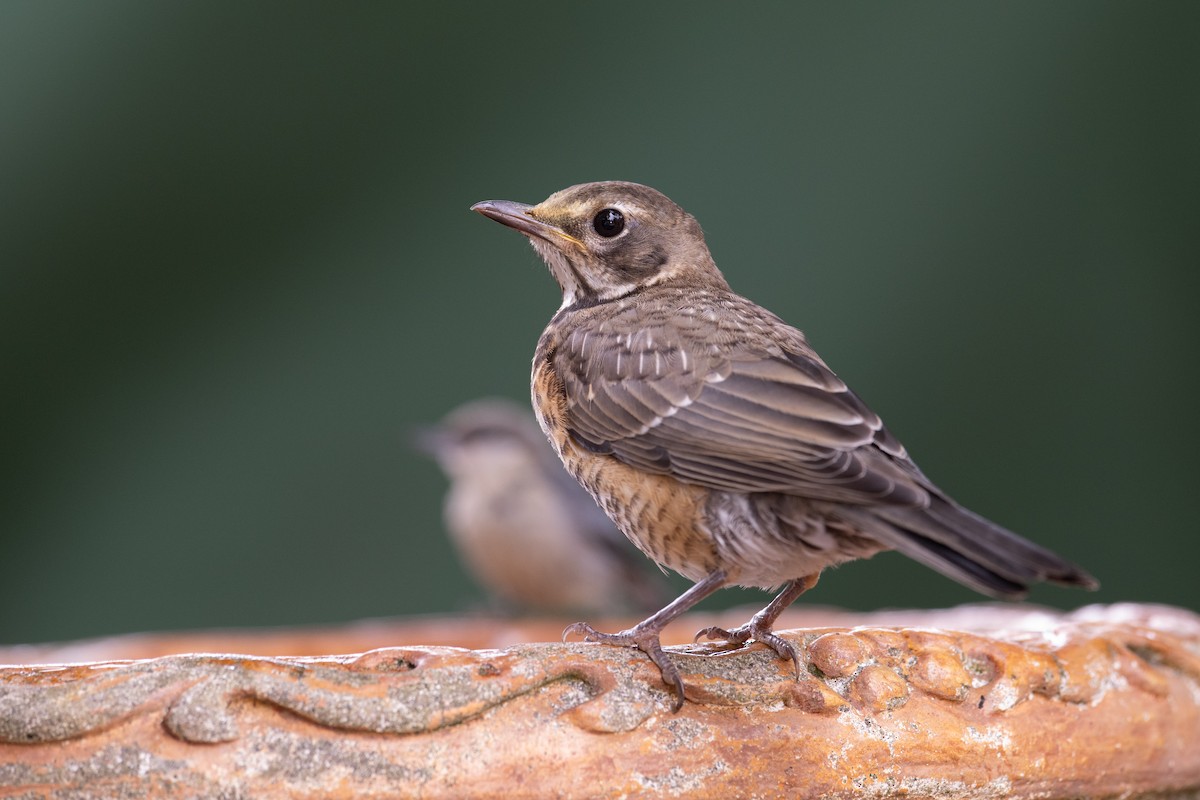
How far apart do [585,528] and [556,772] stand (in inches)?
178

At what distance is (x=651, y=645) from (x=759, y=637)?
0.77 feet

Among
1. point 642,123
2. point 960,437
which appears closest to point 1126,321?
point 960,437

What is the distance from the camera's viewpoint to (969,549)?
199cm

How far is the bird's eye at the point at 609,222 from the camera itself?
3.01 meters

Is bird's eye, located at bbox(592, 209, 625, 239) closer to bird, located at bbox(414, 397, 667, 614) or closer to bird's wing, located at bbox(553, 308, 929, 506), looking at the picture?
bird's wing, located at bbox(553, 308, 929, 506)

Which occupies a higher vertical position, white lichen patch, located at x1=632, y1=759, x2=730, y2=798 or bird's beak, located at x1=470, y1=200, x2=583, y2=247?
bird's beak, located at x1=470, y1=200, x2=583, y2=247

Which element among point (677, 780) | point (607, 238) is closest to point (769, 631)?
point (677, 780)

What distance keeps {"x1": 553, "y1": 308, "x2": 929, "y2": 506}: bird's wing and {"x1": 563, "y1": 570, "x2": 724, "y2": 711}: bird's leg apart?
18cm

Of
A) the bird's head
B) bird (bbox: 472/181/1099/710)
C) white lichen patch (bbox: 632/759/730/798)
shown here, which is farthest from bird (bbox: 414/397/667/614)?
white lichen patch (bbox: 632/759/730/798)

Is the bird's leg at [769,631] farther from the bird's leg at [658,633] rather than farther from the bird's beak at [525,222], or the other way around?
the bird's beak at [525,222]

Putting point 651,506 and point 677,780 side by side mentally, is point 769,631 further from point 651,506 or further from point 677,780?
point 677,780

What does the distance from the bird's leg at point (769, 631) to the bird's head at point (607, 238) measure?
0.81 m

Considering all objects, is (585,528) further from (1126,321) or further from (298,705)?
(298,705)

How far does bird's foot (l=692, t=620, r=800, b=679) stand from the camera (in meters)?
2.08
